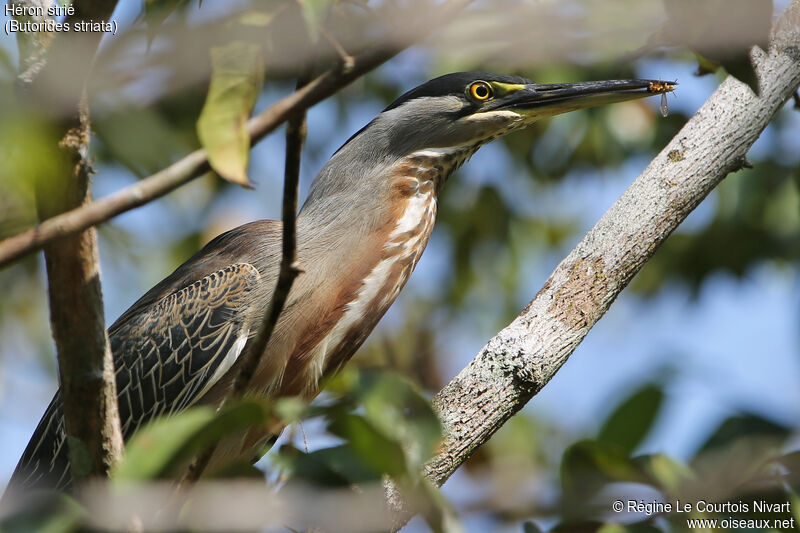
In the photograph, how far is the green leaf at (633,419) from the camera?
1.35 meters

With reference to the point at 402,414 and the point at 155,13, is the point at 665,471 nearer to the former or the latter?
the point at 402,414

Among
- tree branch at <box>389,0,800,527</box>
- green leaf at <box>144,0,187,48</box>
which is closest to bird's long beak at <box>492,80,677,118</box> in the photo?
tree branch at <box>389,0,800,527</box>

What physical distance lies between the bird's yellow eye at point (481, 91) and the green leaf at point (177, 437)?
2094 mm

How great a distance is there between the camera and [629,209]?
2.51 m

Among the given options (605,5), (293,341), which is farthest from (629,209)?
(293,341)

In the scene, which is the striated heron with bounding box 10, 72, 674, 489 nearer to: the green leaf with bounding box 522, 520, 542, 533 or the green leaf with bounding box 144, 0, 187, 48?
the green leaf with bounding box 144, 0, 187, 48

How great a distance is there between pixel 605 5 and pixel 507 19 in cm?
54

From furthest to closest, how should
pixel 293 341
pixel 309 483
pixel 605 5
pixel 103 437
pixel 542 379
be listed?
pixel 605 5, pixel 293 341, pixel 542 379, pixel 103 437, pixel 309 483

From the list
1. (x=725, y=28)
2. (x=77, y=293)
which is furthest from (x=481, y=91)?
(x=77, y=293)

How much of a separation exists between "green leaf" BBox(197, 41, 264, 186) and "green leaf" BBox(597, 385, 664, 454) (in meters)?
0.75

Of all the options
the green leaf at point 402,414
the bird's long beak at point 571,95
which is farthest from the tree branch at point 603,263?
the green leaf at point 402,414

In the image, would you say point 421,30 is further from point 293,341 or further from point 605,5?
point 605,5

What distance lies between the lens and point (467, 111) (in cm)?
310

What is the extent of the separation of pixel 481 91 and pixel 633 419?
1.94m
